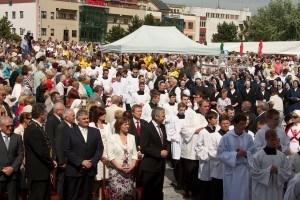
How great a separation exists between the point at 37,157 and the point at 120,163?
1.26 meters

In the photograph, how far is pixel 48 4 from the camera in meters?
90.2

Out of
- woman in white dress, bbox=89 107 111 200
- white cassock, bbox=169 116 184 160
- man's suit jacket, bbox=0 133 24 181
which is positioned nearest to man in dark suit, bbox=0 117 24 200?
man's suit jacket, bbox=0 133 24 181

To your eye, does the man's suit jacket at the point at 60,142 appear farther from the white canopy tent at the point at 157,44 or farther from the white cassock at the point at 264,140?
the white canopy tent at the point at 157,44

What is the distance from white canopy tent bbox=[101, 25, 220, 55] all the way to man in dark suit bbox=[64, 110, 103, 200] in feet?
44.2

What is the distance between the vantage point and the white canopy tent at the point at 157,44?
21284mm

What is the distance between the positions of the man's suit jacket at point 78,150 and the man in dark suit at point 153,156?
1.02 m

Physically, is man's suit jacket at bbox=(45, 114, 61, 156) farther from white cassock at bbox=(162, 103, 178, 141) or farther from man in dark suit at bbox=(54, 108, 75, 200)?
white cassock at bbox=(162, 103, 178, 141)

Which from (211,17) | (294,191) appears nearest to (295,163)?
(294,191)

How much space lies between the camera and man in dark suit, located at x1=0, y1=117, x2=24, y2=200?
7750mm

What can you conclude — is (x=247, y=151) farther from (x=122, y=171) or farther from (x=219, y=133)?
(x=122, y=171)

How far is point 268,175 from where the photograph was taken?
25.0 feet

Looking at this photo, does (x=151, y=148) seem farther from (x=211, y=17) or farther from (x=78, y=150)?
(x=211, y=17)

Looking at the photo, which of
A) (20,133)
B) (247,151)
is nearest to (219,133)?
(247,151)

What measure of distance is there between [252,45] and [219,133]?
41.5m
